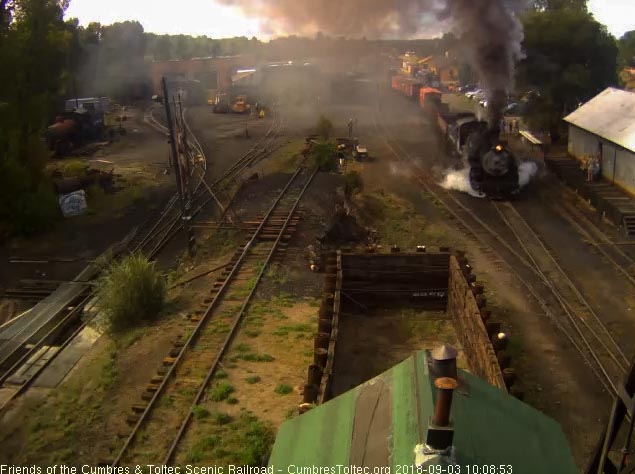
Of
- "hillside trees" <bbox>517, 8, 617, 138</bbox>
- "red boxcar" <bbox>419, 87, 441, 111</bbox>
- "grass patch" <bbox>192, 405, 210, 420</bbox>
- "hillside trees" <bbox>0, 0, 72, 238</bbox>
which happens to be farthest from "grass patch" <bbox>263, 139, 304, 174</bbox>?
"grass patch" <bbox>192, 405, 210, 420</bbox>

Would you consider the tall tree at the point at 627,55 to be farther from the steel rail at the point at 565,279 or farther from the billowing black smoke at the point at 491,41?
the steel rail at the point at 565,279

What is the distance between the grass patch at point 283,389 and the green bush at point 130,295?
513 centimetres

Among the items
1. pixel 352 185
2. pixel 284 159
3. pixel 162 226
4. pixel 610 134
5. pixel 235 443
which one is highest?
pixel 610 134

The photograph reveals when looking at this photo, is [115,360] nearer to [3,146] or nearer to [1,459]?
[1,459]

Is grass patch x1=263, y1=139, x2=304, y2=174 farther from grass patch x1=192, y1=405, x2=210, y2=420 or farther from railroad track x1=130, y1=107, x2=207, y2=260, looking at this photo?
grass patch x1=192, y1=405, x2=210, y2=420

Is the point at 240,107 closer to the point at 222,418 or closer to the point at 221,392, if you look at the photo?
the point at 221,392

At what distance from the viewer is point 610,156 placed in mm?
25094

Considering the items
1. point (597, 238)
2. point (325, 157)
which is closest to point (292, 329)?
point (597, 238)

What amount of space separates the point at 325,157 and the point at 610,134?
12410 millimetres

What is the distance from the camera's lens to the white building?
77.2 ft

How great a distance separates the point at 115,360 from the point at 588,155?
23233 mm

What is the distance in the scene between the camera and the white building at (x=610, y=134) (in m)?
23.5

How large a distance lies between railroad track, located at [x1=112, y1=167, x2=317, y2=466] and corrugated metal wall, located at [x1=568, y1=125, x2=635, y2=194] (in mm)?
13152

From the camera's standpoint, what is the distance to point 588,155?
91.4 feet
